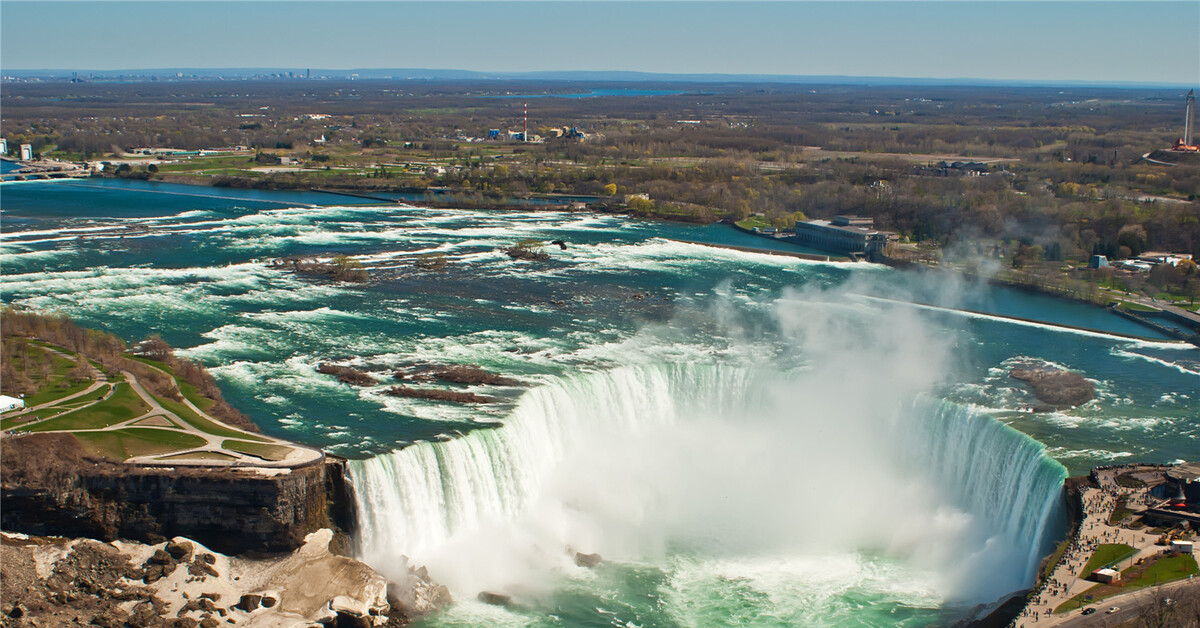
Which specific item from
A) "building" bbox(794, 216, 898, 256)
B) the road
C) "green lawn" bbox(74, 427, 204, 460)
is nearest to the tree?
"building" bbox(794, 216, 898, 256)

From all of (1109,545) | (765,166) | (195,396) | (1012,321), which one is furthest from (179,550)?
(765,166)

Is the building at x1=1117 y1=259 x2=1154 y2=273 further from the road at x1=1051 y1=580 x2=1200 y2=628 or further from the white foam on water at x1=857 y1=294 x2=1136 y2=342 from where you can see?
the road at x1=1051 y1=580 x2=1200 y2=628

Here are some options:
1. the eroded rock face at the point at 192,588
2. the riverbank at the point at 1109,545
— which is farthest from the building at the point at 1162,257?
the eroded rock face at the point at 192,588

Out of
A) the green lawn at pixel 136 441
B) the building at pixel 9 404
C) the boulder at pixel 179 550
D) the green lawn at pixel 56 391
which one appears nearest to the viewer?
the boulder at pixel 179 550

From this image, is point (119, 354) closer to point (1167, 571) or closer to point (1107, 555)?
point (1107, 555)

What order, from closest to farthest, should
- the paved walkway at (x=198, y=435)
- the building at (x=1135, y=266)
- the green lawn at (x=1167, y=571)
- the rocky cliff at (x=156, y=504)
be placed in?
1. the green lawn at (x=1167, y=571)
2. the rocky cliff at (x=156, y=504)
3. the paved walkway at (x=198, y=435)
4. the building at (x=1135, y=266)

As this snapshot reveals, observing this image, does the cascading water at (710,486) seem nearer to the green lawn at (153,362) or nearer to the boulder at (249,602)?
the boulder at (249,602)
